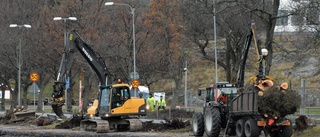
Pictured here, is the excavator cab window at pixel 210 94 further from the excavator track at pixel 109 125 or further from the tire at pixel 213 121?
the excavator track at pixel 109 125

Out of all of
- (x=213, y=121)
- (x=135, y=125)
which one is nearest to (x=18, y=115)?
(x=135, y=125)

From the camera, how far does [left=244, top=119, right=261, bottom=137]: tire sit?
23.4 meters

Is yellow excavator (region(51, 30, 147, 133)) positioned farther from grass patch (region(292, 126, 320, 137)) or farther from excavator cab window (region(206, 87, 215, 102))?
grass patch (region(292, 126, 320, 137))

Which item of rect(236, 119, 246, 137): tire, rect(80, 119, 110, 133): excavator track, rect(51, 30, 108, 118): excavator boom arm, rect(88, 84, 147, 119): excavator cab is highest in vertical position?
rect(51, 30, 108, 118): excavator boom arm

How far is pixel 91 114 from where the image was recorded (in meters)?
35.9

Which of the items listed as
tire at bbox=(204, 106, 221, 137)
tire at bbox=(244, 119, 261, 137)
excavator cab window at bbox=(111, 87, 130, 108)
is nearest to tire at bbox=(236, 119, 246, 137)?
tire at bbox=(244, 119, 261, 137)

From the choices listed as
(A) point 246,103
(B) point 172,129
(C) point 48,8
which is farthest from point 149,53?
(A) point 246,103

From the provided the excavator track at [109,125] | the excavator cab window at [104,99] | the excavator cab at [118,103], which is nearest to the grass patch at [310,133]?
the excavator track at [109,125]

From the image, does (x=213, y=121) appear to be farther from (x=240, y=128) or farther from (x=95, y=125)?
A: (x=95, y=125)

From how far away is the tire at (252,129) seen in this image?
76.8 feet

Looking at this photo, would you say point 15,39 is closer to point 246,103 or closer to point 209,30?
point 209,30

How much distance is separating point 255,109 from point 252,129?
0.82m

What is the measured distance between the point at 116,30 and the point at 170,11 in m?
5.64

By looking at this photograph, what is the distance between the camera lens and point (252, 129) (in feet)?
77.0
